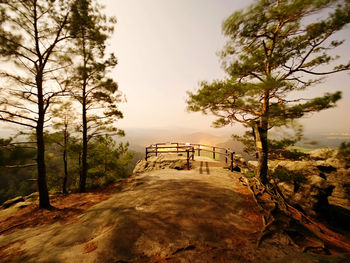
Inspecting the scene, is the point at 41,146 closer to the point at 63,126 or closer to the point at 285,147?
the point at 63,126

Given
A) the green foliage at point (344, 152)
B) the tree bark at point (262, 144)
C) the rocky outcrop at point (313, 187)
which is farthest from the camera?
the tree bark at point (262, 144)

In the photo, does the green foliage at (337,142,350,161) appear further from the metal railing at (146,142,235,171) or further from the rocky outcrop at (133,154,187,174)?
the rocky outcrop at (133,154,187,174)

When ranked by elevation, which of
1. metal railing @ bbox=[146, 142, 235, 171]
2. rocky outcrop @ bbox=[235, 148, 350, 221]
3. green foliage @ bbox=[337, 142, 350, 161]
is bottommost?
rocky outcrop @ bbox=[235, 148, 350, 221]

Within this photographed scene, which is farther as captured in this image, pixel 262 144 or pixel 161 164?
pixel 161 164

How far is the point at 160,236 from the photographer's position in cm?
287

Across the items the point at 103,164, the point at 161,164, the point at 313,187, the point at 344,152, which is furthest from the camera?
the point at 161,164

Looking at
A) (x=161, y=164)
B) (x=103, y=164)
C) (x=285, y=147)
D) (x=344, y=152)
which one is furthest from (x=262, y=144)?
(x=103, y=164)

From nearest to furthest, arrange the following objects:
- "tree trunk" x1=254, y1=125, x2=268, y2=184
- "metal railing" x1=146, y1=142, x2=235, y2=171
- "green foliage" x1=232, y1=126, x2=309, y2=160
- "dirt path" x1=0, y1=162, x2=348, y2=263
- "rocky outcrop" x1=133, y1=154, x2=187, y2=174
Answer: "dirt path" x1=0, y1=162, x2=348, y2=263 < "green foliage" x1=232, y1=126, x2=309, y2=160 < "tree trunk" x1=254, y1=125, x2=268, y2=184 < "metal railing" x1=146, y1=142, x2=235, y2=171 < "rocky outcrop" x1=133, y1=154, x2=187, y2=174

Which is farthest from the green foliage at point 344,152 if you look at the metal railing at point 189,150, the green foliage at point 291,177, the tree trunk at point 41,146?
the tree trunk at point 41,146

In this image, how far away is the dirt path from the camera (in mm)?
2424

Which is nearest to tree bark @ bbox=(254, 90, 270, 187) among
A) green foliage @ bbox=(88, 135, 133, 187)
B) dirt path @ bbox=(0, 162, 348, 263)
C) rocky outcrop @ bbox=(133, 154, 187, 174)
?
dirt path @ bbox=(0, 162, 348, 263)

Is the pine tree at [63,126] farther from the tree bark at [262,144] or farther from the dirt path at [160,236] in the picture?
the tree bark at [262,144]

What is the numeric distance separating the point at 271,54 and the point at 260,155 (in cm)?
442

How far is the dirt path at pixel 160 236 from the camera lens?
242 centimetres
